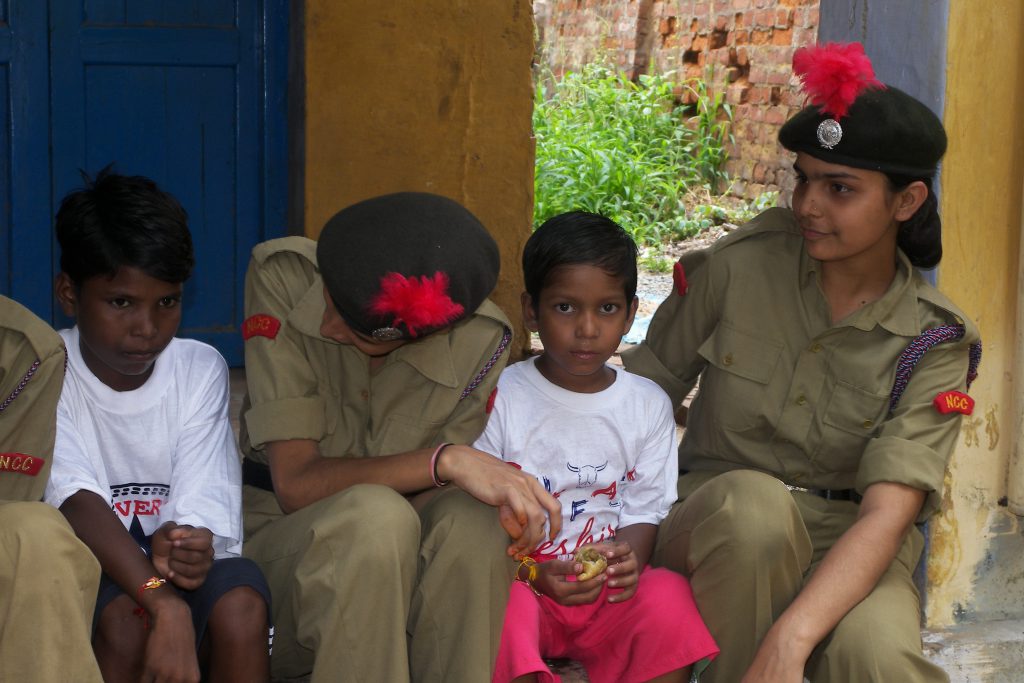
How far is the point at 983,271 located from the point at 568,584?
4.74 ft

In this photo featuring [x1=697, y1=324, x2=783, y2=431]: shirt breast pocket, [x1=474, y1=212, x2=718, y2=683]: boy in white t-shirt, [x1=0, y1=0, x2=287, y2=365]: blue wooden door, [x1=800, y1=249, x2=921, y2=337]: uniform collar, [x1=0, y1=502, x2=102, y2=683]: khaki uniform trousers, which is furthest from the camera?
[x1=0, y1=0, x2=287, y2=365]: blue wooden door

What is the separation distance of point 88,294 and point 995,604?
2458mm

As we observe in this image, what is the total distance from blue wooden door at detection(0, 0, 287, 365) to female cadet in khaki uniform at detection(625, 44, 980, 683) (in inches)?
96.4

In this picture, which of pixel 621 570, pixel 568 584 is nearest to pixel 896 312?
pixel 621 570

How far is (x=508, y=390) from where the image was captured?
9.85 feet

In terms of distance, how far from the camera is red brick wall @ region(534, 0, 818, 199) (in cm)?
875

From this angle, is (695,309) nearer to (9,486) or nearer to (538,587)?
(538,587)

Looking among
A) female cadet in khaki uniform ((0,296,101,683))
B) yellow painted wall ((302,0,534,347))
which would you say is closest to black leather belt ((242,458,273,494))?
female cadet in khaki uniform ((0,296,101,683))

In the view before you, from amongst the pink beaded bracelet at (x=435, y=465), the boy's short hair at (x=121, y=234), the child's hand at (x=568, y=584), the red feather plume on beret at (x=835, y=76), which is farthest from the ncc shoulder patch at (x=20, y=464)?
the red feather plume on beret at (x=835, y=76)

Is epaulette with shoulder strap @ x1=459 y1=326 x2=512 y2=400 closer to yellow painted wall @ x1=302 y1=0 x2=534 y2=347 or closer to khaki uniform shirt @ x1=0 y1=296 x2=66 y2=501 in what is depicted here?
khaki uniform shirt @ x1=0 y1=296 x2=66 y2=501

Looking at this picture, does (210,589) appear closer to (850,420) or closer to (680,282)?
(680,282)

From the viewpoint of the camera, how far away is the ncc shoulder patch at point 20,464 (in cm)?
250

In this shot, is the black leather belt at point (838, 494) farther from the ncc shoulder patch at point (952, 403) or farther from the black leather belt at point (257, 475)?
the black leather belt at point (257, 475)

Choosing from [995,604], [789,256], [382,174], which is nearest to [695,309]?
[789,256]
